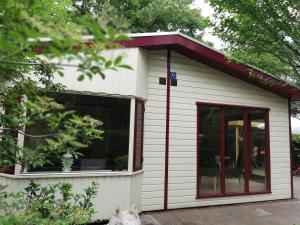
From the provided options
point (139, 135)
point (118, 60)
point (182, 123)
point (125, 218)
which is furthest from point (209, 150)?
point (118, 60)

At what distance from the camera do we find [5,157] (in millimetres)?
2822

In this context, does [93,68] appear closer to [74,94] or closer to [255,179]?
[74,94]

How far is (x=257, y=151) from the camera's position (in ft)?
23.7

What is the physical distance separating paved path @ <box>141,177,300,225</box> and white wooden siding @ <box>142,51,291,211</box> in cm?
27

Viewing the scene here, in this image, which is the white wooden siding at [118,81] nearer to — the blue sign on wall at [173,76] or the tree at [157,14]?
the blue sign on wall at [173,76]

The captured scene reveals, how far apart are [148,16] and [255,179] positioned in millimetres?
13748

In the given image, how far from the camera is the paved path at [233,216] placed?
17.4ft

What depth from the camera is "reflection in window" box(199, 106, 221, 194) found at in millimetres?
6496

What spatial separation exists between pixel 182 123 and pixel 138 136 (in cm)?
123

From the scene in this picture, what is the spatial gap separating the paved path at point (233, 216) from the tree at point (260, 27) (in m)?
2.99

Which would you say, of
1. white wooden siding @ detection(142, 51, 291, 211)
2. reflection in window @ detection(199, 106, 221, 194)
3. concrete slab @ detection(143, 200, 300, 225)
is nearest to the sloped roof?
white wooden siding @ detection(142, 51, 291, 211)

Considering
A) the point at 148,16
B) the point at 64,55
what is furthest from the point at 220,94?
the point at 148,16

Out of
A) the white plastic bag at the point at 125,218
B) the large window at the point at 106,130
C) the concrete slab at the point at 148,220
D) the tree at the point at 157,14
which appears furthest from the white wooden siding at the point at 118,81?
the tree at the point at 157,14

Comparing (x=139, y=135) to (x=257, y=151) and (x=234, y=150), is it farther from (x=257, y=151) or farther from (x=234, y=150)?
(x=257, y=151)
